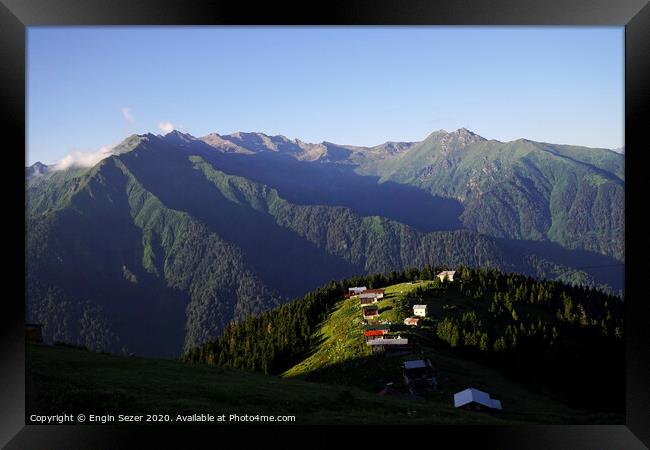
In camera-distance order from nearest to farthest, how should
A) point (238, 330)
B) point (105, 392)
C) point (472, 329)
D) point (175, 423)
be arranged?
1. point (175, 423)
2. point (105, 392)
3. point (472, 329)
4. point (238, 330)

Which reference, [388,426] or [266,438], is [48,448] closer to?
[266,438]

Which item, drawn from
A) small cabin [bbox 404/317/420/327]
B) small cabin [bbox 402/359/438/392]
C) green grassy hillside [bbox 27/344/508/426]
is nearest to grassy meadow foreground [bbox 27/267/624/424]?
green grassy hillside [bbox 27/344/508/426]

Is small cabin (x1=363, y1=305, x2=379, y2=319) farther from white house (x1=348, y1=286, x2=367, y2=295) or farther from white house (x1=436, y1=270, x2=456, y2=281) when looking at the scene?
white house (x1=436, y1=270, x2=456, y2=281)

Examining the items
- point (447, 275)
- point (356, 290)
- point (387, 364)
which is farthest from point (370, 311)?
point (447, 275)

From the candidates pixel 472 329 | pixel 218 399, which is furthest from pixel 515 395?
pixel 218 399

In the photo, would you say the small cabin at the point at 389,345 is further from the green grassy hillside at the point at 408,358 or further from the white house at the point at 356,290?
the white house at the point at 356,290
